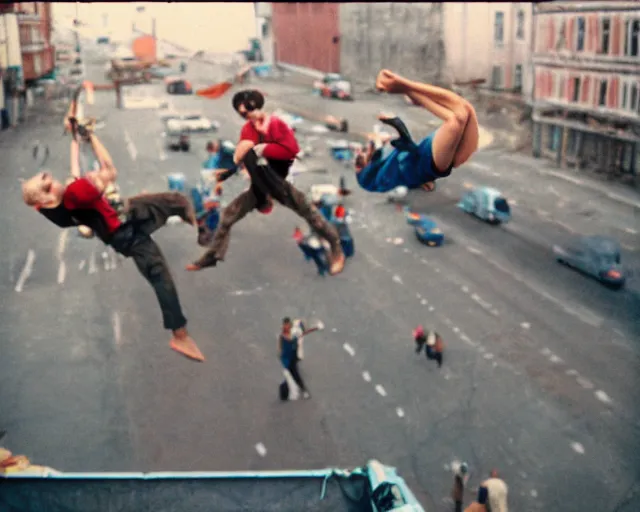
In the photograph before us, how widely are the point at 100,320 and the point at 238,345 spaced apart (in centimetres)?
352

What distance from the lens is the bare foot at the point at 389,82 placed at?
6.32 meters

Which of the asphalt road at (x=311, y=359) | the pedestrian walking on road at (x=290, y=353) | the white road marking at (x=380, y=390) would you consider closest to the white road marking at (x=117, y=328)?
the asphalt road at (x=311, y=359)

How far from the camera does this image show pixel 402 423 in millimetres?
17078

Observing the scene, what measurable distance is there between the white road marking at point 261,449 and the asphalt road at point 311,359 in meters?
0.12

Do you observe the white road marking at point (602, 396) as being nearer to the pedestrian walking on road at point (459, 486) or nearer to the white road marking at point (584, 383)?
the white road marking at point (584, 383)

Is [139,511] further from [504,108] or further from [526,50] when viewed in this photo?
[526,50]

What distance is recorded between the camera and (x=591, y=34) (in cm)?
2775

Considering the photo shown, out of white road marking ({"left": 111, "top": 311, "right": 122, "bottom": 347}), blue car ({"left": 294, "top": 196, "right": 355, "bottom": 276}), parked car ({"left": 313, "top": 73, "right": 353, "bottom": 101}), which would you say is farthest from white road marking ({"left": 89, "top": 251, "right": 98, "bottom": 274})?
parked car ({"left": 313, "top": 73, "right": 353, "bottom": 101})

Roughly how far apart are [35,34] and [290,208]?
792 centimetres

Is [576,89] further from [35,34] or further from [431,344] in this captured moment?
[35,34]

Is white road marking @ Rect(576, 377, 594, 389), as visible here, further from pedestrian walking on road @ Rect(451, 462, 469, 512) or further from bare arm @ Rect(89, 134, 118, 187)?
bare arm @ Rect(89, 134, 118, 187)

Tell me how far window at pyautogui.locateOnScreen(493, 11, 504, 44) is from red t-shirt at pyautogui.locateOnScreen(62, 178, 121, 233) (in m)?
20.6

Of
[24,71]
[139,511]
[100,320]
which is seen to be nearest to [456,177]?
[100,320]

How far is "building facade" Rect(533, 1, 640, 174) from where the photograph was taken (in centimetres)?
2678
